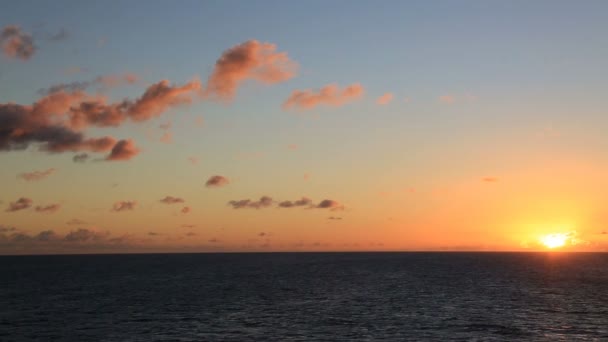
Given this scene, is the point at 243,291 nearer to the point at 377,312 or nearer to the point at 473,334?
the point at 377,312

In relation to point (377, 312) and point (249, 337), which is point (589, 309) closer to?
point (377, 312)

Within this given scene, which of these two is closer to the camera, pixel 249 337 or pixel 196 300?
pixel 249 337

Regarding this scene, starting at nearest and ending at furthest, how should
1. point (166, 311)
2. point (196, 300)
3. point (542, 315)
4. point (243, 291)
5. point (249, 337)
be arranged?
point (249, 337), point (542, 315), point (166, 311), point (196, 300), point (243, 291)

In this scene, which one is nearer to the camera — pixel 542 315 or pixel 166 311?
pixel 542 315

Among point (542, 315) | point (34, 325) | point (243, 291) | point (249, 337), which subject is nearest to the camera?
point (249, 337)

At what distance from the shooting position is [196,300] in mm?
111062

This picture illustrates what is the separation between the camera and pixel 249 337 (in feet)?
230

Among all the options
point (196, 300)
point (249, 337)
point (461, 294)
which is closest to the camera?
point (249, 337)

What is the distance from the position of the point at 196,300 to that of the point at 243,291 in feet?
67.6

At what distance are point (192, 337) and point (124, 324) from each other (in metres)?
15.6

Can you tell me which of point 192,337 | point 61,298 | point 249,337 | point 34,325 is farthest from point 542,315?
point 61,298

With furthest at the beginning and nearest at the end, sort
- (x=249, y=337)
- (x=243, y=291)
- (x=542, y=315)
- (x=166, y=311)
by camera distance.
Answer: (x=243, y=291) → (x=166, y=311) → (x=542, y=315) → (x=249, y=337)

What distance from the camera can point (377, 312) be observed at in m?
91.2

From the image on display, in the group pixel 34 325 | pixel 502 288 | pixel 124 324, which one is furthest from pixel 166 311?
pixel 502 288
